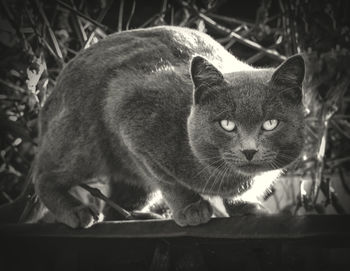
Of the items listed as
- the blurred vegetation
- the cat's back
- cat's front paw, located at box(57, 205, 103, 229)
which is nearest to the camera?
cat's front paw, located at box(57, 205, 103, 229)

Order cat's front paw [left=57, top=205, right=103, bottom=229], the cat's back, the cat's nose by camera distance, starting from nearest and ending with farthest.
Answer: the cat's nose → cat's front paw [left=57, top=205, right=103, bottom=229] → the cat's back

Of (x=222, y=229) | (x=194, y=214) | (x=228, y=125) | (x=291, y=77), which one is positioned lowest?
(x=194, y=214)

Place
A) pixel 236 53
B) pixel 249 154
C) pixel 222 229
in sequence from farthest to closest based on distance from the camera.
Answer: pixel 236 53
pixel 249 154
pixel 222 229

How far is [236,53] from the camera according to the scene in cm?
364

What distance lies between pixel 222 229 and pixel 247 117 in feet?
1.58

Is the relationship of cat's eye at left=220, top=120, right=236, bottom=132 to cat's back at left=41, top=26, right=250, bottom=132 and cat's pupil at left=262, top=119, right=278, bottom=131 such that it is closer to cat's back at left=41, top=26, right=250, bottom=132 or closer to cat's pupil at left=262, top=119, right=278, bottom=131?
cat's pupil at left=262, top=119, right=278, bottom=131

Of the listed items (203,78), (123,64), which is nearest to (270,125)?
(203,78)

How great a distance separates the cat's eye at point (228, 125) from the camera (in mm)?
2006

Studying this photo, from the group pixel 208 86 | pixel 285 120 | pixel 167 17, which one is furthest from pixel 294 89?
pixel 167 17

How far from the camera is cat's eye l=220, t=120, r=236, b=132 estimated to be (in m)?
2.01

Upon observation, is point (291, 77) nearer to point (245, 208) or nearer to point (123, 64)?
point (245, 208)

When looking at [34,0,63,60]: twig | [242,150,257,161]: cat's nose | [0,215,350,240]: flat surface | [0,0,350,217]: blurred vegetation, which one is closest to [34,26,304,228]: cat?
[242,150,257,161]: cat's nose

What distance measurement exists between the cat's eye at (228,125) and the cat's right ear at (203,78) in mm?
128

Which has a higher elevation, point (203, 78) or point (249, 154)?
point (203, 78)
